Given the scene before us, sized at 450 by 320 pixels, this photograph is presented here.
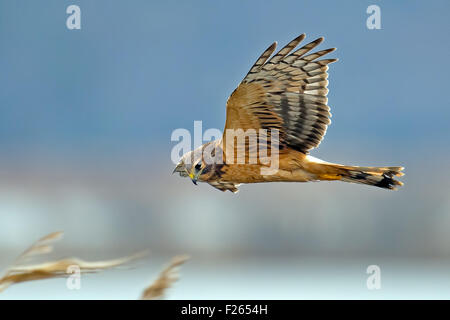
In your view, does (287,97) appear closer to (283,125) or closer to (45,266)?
(283,125)

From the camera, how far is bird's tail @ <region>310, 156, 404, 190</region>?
4781 millimetres

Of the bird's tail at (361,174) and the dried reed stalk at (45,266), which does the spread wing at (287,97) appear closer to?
the bird's tail at (361,174)

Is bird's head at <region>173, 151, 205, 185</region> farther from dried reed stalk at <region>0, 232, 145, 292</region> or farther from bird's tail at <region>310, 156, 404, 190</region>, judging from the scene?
dried reed stalk at <region>0, 232, 145, 292</region>

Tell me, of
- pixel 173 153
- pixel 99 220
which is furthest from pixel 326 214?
pixel 173 153

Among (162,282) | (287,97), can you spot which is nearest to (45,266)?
(162,282)

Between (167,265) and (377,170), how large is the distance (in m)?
3.09

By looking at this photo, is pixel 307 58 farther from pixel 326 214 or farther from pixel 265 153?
pixel 326 214

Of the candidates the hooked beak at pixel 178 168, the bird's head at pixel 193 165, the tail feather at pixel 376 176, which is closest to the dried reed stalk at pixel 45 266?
the bird's head at pixel 193 165

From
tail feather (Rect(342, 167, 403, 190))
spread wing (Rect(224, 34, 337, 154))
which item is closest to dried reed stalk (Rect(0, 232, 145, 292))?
spread wing (Rect(224, 34, 337, 154))

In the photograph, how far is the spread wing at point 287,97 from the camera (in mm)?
4570

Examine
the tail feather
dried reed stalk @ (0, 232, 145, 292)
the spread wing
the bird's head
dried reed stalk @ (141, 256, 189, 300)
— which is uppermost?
the spread wing

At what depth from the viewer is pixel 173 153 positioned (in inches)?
226

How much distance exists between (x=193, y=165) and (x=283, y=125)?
0.82 metres
